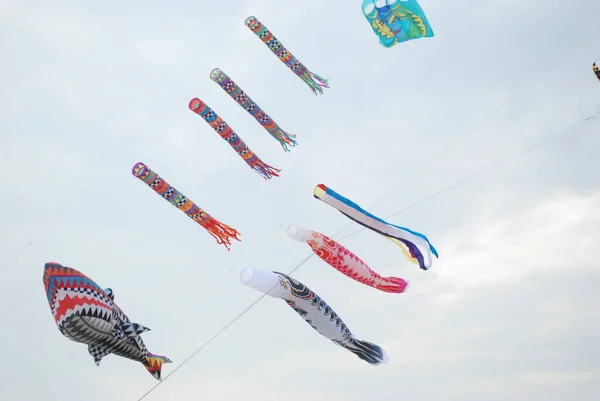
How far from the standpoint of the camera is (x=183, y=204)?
18.3 meters

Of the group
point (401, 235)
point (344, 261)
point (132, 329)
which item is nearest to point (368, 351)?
point (344, 261)

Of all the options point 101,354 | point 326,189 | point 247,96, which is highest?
point 247,96

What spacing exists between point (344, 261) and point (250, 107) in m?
6.98

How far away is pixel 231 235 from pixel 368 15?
721 cm

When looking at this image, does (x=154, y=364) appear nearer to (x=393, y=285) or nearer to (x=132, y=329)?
(x=132, y=329)

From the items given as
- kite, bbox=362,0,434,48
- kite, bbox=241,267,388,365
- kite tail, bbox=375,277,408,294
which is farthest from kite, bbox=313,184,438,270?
kite, bbox=362,0,434,48

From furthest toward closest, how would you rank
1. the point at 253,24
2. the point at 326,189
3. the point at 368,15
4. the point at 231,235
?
1. the point at 253,24
2. the point at 368,15
3. the point at 231,235
4. the point at 326,189

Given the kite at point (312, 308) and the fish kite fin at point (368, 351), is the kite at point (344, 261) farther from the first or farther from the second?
the fish kite fin at point (368, 351)

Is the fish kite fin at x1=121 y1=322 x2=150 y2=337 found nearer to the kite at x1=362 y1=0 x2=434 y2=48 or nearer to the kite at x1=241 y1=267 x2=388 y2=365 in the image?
the kite at x1=241 y1=267 x2=388 y2=365

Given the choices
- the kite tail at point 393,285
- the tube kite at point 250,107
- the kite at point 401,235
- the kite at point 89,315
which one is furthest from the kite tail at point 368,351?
the tube kite at point 250,107

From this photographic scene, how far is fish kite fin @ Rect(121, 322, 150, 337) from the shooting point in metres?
14.3

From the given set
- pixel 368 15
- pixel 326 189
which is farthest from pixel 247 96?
pixel 326 189

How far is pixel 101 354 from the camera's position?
14.1 meters

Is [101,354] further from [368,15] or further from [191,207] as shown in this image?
[368,15]
